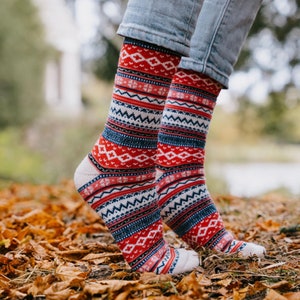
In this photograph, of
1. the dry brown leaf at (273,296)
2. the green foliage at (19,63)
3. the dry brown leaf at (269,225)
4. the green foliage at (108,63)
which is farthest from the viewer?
the green foliage at (19,63)

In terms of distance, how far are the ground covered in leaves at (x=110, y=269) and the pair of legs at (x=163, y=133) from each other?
0.07 m

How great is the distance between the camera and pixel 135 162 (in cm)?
109

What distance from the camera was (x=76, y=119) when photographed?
8.02 metres

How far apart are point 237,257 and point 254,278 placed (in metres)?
0.14

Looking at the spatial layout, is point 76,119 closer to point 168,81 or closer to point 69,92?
point 69,92

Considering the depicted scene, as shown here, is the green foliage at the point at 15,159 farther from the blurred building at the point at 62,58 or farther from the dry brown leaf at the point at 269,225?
the blurred building at the point at 62,58

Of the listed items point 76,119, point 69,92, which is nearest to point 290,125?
point 69,92

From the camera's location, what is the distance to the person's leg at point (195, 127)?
49.8 inches

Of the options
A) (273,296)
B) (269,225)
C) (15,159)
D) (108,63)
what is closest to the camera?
(273,296)

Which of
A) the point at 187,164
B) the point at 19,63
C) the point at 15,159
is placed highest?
the point at 19,63

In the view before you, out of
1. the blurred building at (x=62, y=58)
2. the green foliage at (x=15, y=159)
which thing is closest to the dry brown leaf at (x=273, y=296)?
the green foliage at (x=15, y=159)

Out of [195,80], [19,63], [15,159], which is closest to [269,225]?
[195,80]

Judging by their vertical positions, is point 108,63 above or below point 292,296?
above

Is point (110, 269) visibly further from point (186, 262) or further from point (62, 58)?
point (62, 58)
